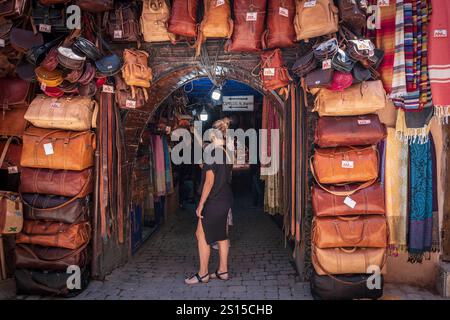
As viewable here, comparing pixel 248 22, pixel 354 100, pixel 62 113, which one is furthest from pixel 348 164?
pixel 62 113

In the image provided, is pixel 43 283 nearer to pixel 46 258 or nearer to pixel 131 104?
pixel 46 258

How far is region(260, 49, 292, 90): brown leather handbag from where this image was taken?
13.1 feet

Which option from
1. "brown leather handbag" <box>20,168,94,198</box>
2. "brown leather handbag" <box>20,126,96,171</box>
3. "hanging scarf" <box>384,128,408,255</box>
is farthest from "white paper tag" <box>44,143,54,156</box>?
"hanging scarf" <box>384,128,408,255</box>

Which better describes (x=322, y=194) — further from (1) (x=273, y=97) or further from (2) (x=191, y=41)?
(2) (x=191, y=41)

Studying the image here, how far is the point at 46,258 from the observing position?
400cm

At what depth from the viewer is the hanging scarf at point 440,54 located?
3.62m

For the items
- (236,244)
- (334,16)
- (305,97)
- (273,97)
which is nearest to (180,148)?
(236,244)

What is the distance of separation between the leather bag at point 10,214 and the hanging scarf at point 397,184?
4.32m

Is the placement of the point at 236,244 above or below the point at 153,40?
below

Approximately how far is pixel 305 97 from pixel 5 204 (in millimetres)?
3694

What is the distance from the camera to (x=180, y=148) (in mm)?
8617

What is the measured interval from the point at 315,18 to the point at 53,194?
11.9 feet

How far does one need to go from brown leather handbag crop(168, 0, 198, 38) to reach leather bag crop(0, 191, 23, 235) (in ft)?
8.82

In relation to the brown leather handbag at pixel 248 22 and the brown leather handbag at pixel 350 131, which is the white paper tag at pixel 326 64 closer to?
the brown leather handbag at pixel 350 131
